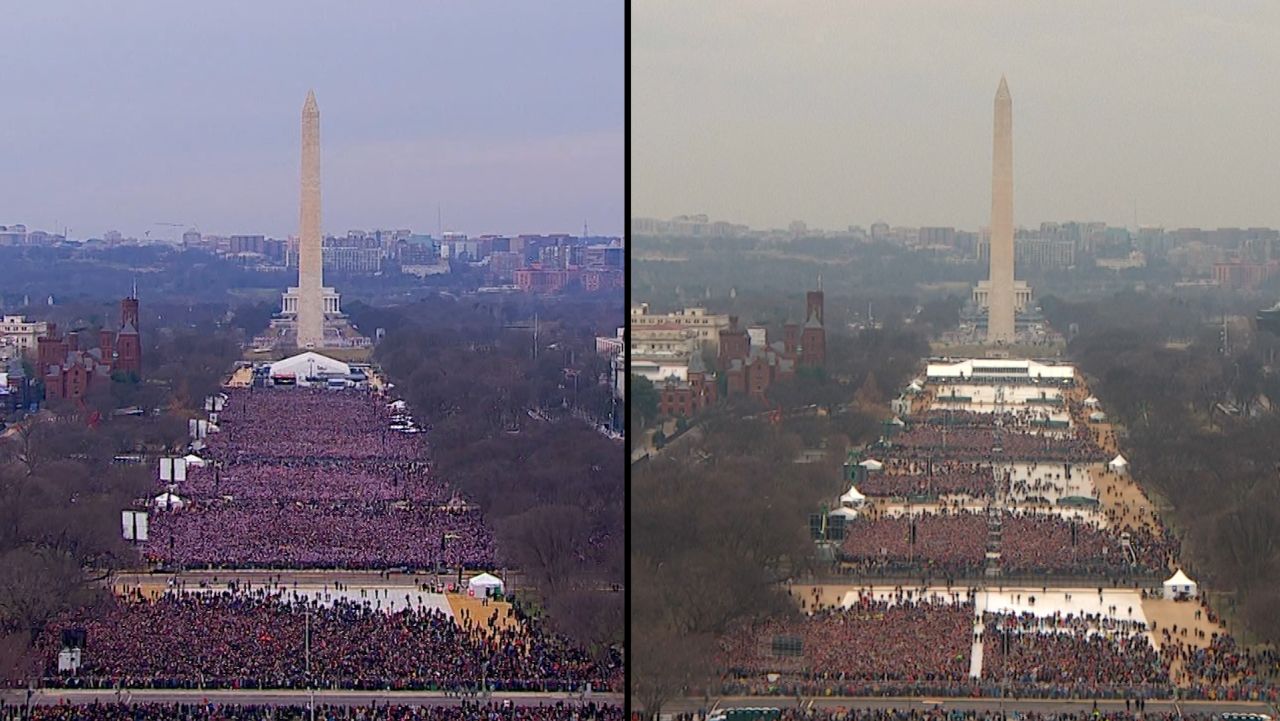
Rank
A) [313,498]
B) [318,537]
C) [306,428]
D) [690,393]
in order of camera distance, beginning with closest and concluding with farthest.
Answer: [690,393] < [318,537] < [313,498] < [306,428]

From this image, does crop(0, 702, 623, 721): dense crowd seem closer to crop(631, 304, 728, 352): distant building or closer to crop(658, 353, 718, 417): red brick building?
crop(658, 353, 718, 417): red brick building


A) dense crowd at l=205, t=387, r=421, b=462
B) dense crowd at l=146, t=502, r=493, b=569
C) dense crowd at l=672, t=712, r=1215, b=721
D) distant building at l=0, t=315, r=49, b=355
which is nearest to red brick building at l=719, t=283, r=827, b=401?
dense crowd at l=672, t=712, r=1215, b=721

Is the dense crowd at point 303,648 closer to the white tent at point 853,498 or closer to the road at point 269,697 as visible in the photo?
the road at point 269,697

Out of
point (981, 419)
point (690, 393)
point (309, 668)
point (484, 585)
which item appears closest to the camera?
point (981, 419)

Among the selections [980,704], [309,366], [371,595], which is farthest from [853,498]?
[309,366]

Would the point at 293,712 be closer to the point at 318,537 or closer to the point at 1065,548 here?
the point at 1065,548

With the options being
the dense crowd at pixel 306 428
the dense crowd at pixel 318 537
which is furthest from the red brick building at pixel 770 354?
the dense crowd at pixel 306 428
